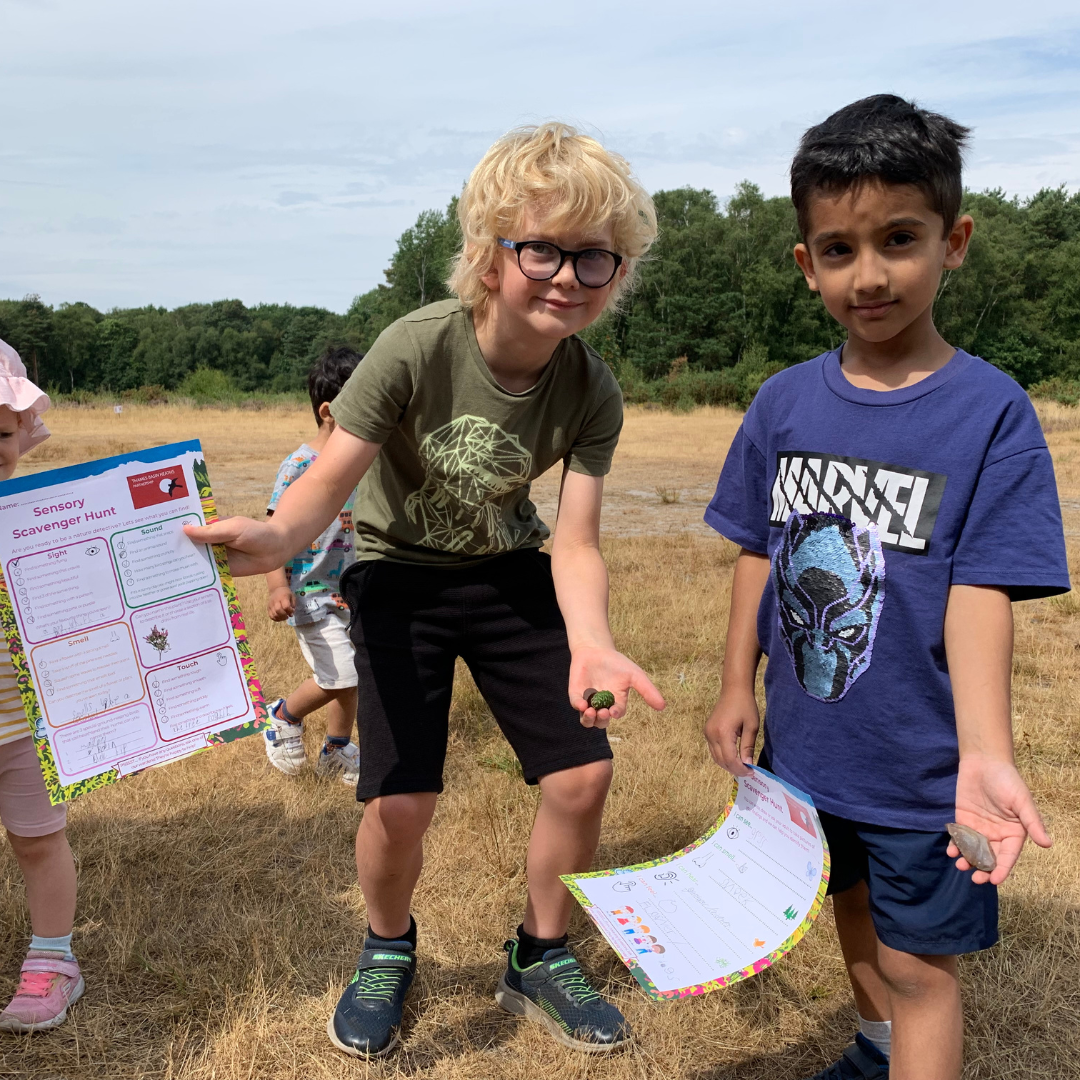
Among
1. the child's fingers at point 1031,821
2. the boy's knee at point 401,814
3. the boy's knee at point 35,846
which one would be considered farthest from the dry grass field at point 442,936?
the child's fingers at point 1031,821

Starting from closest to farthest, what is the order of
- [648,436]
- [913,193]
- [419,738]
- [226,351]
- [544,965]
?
[913,193], [419,738], [544,965], [648,436], [226,351]

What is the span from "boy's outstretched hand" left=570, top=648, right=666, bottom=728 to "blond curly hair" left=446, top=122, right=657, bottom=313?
0.81 m

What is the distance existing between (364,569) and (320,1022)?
1046mm

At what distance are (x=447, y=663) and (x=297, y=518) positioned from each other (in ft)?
1.76

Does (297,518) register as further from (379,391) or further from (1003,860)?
(1003,860)

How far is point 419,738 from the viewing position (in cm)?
221

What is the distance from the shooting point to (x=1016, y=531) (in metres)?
1.56

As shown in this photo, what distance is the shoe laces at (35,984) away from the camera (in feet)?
7.55

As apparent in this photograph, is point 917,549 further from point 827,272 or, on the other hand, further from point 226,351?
point 226,351

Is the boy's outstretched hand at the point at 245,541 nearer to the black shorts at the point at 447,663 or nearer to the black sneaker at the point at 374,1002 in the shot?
the black shorts at the point at 447,663

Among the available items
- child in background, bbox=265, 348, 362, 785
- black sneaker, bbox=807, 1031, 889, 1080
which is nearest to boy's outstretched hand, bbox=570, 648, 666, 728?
black sneaker, bbox=807, 1031, 889, 1080

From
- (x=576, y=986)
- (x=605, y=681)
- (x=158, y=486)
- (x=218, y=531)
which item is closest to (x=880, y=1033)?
(x=576, y=986)

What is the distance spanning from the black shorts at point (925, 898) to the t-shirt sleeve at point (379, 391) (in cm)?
121

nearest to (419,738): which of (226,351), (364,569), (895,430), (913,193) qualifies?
(364,569)
